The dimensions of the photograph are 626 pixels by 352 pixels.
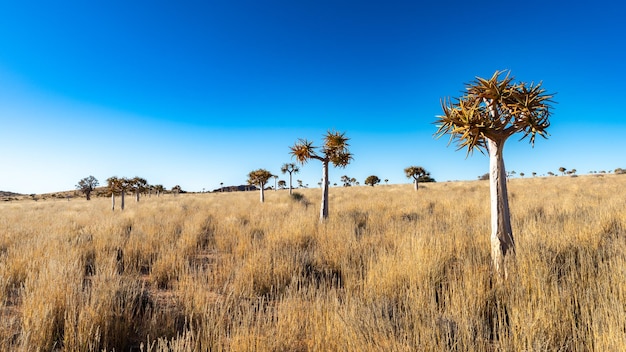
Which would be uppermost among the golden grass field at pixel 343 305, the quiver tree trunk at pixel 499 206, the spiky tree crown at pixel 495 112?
the spiky tree crown at pixel 495 112

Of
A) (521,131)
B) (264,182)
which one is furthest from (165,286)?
(264,182)

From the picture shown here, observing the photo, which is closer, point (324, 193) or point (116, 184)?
point (324, 193)

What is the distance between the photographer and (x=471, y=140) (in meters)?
3.84

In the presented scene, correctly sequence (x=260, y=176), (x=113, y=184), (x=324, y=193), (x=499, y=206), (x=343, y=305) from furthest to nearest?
(x=260, y=176) < (x=113, y=184) < (x=324, y=193) < (x=499, y=206) < (x=343, y=305)

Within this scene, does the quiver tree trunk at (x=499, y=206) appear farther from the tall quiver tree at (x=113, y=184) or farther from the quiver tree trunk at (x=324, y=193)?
the tall quiver tree at (x=113, y=184)

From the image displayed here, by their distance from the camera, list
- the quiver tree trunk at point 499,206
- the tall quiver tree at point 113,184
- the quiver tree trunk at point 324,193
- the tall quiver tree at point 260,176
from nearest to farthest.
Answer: the quiver tree trunk at point 499,206
the quiver tree trunk at point 324,193
the tall quiver tree at point 113,184
the tall quiver tree at point 260,176

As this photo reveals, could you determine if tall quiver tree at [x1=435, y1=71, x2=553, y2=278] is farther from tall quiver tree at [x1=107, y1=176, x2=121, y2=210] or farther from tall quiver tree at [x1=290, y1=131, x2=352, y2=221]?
tall quiver tree at [x1=107, y1=176, x2=121, y2=210]

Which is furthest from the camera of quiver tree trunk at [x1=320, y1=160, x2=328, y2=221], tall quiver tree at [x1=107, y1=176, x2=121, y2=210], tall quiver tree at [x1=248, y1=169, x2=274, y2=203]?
tall quiver tree at [x1=248, y1=169, x2=274, y2=203]

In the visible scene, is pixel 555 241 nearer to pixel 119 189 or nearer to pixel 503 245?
pixel 503 245

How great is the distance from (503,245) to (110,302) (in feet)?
17.0

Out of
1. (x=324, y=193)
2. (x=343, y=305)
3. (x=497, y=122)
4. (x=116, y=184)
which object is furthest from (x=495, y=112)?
(x=116, y=184)

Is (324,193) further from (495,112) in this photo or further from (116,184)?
(116,184)

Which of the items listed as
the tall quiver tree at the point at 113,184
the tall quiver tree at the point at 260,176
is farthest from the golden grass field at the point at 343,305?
the tall quiver tree at the point at 260,176

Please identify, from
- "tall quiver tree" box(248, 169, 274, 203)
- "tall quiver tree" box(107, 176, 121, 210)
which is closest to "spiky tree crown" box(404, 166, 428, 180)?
"tall quiver tree" box(248, 169, 274, 203)
